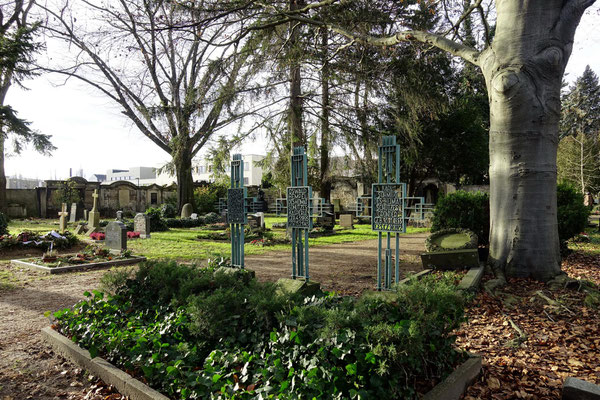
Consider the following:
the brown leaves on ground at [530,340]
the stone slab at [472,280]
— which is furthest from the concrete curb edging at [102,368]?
the stone slab at [472,280]

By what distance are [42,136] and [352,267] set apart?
1753 centimetres

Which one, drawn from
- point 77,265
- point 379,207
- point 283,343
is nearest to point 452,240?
point 379,207

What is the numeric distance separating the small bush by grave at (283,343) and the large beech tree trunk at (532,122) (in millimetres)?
3335

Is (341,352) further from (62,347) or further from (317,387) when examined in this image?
(62,347)

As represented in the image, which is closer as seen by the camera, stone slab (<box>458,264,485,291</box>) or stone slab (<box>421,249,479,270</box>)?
stone slab (<box>458,264,485,291</box>)

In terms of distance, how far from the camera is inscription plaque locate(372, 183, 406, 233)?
4762 millimetres

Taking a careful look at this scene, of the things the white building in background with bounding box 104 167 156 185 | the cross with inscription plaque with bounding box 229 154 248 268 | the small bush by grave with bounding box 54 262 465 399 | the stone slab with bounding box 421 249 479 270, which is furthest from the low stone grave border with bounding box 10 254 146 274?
the white building in background with bounding box 104 167 156 185

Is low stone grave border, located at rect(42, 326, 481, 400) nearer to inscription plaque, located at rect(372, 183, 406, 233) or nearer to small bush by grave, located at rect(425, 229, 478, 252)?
inscription plaque, located at rect(372, 183, 406, 233)

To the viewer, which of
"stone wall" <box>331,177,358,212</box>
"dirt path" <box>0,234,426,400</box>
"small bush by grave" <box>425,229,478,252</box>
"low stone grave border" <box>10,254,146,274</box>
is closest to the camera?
"dirt path" <box>0,234,426,400</box>

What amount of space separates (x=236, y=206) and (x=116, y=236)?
20.4ft

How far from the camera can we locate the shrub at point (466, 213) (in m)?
8.32

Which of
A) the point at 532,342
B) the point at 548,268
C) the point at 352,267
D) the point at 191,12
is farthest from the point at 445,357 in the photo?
the point at 191,12

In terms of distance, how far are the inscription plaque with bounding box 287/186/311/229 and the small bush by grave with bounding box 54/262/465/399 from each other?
131cm

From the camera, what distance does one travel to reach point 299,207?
16.8 ft
